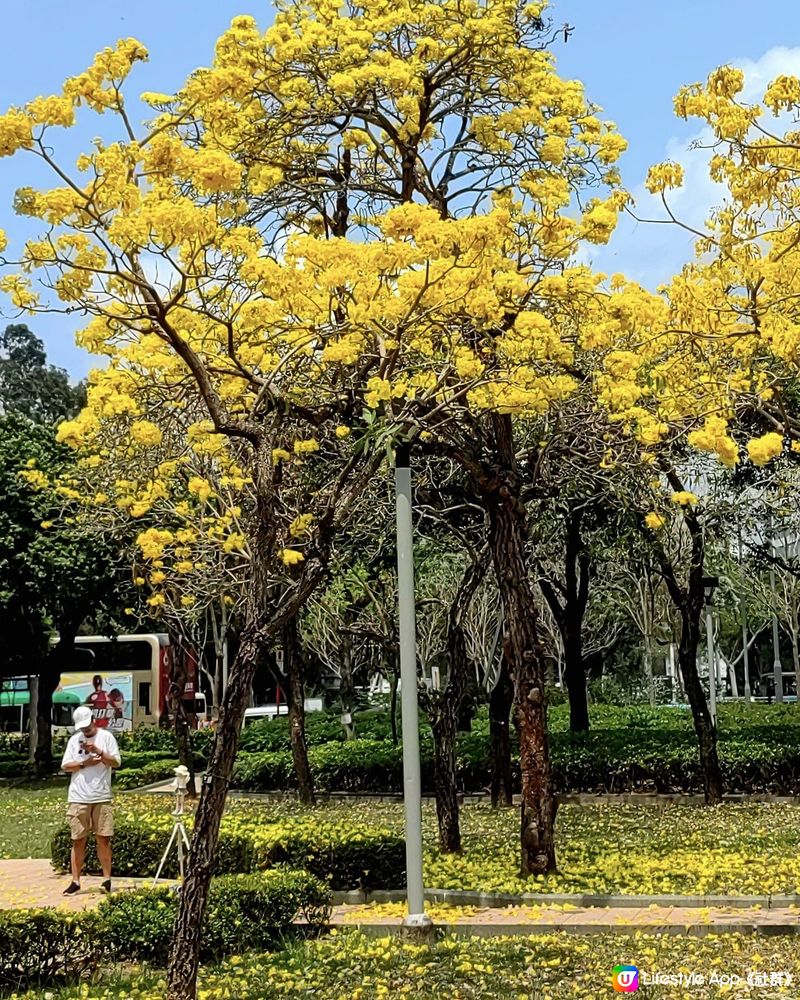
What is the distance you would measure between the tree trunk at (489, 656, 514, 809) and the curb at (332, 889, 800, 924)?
18.2 ft

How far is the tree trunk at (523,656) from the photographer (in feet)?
30.1

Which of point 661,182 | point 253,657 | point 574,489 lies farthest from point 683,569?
point 253,657

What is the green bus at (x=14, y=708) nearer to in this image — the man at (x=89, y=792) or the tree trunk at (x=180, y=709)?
the tree trunk at (x=180, y=709)

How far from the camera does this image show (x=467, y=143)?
1017 cm

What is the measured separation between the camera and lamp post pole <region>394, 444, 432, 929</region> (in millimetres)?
6637

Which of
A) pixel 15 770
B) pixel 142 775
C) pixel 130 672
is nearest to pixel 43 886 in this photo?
pixel 142 775

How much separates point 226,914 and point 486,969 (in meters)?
1.65

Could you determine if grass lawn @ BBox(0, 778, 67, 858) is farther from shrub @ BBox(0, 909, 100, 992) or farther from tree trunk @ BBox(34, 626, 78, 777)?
shrub @ BBox(0, 909, 100, 992)

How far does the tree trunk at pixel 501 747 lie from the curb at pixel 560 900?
553 centimetres

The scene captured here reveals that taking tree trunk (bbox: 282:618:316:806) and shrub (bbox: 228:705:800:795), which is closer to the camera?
shrub (bbox: 228:705:800:795)

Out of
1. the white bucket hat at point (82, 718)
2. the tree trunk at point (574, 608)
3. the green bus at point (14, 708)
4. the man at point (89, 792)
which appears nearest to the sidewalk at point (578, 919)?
the man at point (89, 792)

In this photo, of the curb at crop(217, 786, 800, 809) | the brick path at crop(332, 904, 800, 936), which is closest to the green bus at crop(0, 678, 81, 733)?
the curb at crop(217, 786, 800, 809)

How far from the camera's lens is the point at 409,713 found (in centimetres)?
683

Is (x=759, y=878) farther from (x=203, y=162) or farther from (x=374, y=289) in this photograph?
(x=203, y=162)
